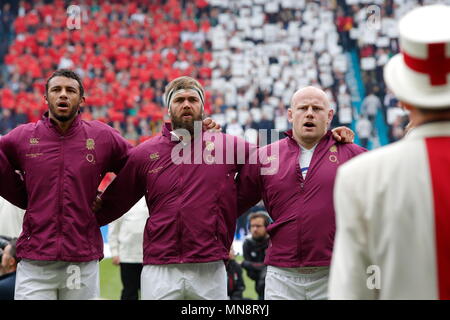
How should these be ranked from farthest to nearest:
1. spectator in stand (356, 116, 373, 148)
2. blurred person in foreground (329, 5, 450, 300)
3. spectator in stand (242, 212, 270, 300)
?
spectator in stand (356, 116, 373, 148) < spectator in stand (242, 212, 270, 300) < blurred person in foreground (329, 5, 450, 300)

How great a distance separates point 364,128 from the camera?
1956cm

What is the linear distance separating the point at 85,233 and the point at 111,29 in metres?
19.7

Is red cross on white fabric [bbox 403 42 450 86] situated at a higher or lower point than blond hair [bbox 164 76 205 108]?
lower

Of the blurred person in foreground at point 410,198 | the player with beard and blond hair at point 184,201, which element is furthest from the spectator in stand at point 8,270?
the blurred person in foreground at point 410,198

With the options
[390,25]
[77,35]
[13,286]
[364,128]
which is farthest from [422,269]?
[77,35]

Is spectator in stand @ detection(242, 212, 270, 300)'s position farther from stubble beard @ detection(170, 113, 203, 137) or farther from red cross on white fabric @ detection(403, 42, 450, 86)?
red cross on white fabric @ detection(403, 42, 450, 86)

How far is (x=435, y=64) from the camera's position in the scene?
2.62 metres

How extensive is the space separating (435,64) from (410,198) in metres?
0.42

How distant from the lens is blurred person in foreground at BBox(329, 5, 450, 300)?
8.29ft

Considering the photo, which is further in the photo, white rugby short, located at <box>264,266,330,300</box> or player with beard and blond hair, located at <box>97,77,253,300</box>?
player with beard and blond hair, located at <box>97,77,253,300</box>

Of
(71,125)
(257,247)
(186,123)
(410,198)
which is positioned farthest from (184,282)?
(257,247)

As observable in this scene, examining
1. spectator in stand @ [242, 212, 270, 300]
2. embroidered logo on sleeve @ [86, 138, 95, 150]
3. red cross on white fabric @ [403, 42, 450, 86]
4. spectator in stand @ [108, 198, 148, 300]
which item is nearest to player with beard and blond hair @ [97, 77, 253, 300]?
embroidered logo on sleeve @ [86, 138, 95, 150]

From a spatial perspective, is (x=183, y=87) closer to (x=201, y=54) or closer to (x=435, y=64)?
(x=435, y=64)

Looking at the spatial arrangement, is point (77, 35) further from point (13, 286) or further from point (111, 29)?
point (13, 286)
